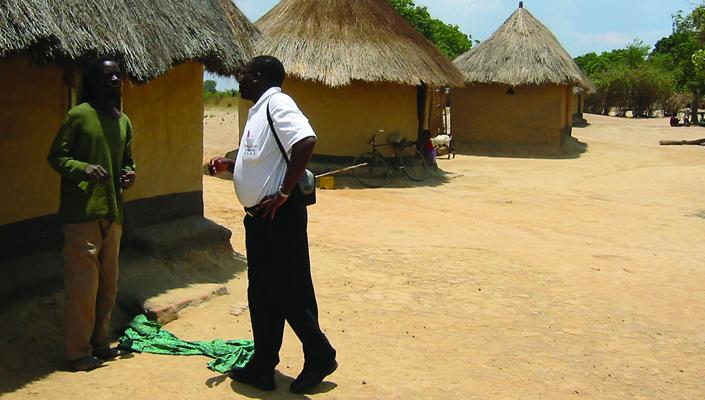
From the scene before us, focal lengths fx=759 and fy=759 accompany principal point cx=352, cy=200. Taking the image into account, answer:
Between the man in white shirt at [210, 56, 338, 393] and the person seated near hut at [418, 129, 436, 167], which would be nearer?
the man in white shirt at [210, 56, 338, 393]

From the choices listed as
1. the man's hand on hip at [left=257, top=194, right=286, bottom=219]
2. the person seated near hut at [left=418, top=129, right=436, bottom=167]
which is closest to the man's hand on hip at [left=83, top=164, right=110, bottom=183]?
the man's hand on hip at [left=257, top=194, right=286, bottom=219]

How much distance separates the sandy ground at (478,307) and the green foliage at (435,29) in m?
24.4

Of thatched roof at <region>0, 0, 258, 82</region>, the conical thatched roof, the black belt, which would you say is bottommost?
the black belt

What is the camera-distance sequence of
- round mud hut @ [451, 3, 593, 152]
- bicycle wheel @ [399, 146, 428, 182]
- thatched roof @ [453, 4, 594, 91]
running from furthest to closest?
round mud hut @ [451, 3, 593, 152] → thatched roof @ [453, 4, 594, 91] → bicycle wheel @ [399, 146, 428, 182]

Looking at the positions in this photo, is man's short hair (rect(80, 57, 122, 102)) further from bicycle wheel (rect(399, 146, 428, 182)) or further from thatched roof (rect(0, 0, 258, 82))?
bicycle wheel (rect(399, 146, 428, 182))

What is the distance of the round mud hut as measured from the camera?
1998 centimetres

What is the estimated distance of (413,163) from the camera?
1473 cm

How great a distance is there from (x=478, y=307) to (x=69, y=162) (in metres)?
3.31

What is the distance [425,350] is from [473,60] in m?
17.2

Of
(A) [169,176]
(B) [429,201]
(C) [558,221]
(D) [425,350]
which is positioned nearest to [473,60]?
(B) [429,201]

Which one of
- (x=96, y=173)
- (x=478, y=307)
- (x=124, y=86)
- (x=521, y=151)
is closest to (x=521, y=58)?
(x=521, y=151)

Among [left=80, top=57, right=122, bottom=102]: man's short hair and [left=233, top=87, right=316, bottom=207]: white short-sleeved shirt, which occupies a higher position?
[left=80, top=57, right=122, bottom=102]: man's short hair

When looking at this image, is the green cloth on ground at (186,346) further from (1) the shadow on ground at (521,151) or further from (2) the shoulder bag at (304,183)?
(1) the shadow on ground at (521,151)

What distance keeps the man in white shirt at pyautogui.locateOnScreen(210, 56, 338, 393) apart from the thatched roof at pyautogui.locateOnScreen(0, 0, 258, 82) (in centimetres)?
128
